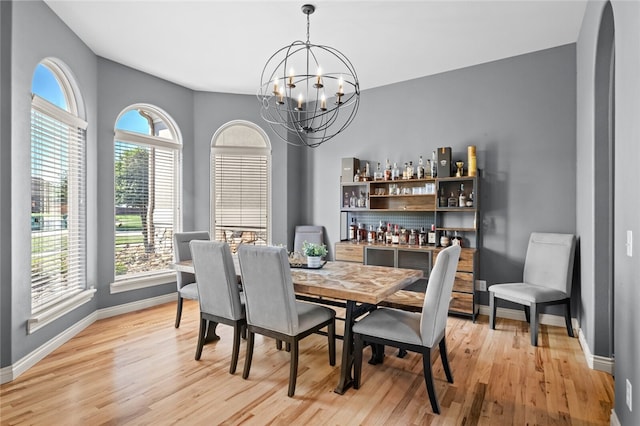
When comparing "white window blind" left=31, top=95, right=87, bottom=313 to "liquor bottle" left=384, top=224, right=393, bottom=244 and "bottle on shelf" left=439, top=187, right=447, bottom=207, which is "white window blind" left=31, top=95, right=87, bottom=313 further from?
"bottle on shelf" left=439, top=187, right=447, bottom=207

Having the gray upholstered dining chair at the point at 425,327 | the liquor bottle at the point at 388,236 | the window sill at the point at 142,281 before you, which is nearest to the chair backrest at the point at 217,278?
the gray upholstered dining chair at the point at 425,327

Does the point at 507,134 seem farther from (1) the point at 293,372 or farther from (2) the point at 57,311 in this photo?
(2) the point at 57,311

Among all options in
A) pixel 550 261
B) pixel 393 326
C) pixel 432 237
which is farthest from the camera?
pixel 432 237

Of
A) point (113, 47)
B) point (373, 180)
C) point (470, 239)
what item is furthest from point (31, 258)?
point (470, 239)

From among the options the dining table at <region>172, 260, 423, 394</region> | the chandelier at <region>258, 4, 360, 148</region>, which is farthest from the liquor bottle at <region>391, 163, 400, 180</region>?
the dining table at <region>172, 260, 423, 394</region>

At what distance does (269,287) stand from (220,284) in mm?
509

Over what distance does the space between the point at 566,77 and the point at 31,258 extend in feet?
17.4

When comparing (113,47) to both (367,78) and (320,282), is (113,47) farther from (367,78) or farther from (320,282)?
(320,282)

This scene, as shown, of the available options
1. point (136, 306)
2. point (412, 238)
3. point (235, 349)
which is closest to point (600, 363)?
point (412, 238)

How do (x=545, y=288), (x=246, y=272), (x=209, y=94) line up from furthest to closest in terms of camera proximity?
(x=209, y=94) → (x=545, y=288) → (x=246, y=272)

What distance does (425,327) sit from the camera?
2.20 m

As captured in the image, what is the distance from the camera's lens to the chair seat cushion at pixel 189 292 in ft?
11.2

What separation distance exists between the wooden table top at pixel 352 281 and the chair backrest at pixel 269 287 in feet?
0.68

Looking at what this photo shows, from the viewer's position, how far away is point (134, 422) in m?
2.09
